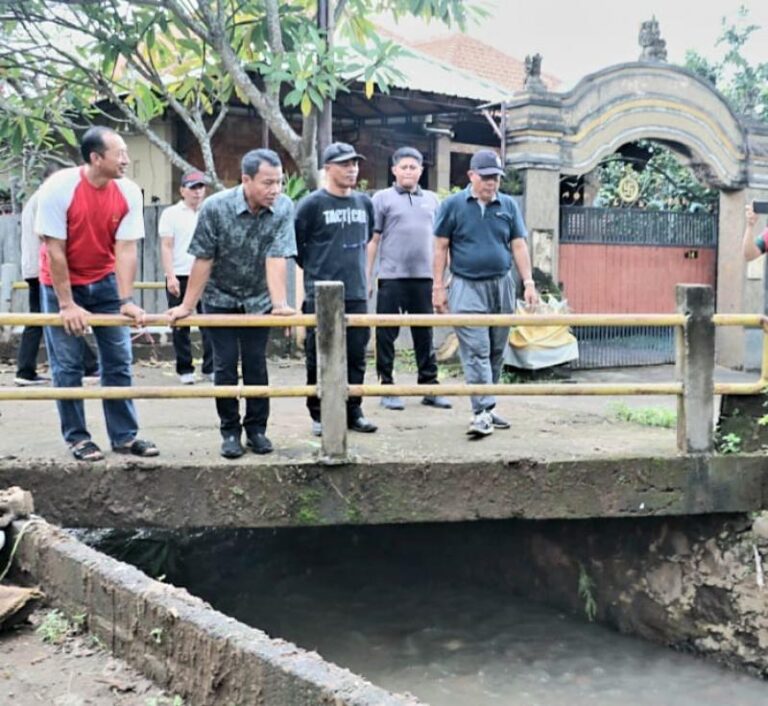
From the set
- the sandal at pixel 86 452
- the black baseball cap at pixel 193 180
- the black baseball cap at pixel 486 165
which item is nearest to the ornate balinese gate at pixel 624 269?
the black baseball cap at pixel 193 180

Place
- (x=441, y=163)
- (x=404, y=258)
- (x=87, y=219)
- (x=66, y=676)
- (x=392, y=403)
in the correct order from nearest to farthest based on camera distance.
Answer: (x=66, y=676), (x=87, y=219), (x=404, y=258), (x=392, y=403), (x=441, y=163)

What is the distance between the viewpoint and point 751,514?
17.7 feet

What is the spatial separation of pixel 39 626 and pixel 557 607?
139 inches

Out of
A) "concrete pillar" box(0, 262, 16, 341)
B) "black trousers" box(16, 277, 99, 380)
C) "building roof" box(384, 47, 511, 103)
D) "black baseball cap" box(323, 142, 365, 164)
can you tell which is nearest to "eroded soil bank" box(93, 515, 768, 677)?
"black trousers" box(16, 277, 99, 380)

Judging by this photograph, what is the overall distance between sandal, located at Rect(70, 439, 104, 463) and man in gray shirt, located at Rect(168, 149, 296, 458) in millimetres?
632

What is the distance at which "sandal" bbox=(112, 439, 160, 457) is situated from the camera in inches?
199

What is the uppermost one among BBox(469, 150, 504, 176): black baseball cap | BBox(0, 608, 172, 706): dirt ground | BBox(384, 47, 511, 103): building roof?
BBox(384, 47, 511, 103): building roof

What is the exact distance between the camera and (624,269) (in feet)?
40.4

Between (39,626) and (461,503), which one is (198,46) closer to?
(461,503)

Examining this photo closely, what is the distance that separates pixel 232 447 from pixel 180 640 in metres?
1.84

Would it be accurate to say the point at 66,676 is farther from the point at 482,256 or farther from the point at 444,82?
the point at 444,82

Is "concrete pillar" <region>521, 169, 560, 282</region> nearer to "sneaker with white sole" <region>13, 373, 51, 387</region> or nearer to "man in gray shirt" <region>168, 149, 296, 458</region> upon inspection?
"sneaker with white sole" <region>13, 373, 51, 387</region>

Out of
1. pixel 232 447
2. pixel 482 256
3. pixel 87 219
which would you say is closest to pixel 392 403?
pixel 482 256

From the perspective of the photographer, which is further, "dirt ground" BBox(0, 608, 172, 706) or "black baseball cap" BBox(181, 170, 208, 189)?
"black baseball cap" BBox(181, 170, 208, 189)
